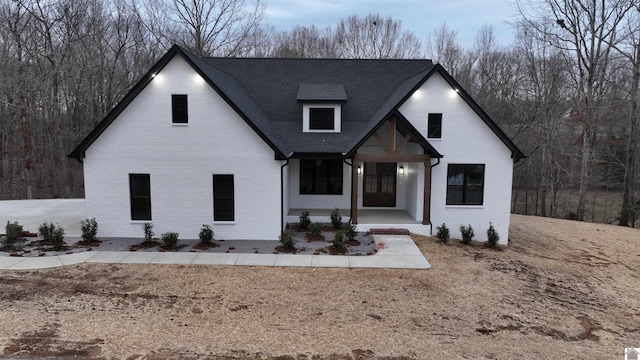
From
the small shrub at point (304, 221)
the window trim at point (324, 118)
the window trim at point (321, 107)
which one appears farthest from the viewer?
the window trim at point (324, 118)

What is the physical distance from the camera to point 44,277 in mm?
9812

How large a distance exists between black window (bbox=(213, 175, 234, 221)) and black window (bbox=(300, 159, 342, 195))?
455 centimetres

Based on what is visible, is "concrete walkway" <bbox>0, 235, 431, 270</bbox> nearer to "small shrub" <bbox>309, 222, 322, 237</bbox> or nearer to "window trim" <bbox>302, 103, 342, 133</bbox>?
"small shrub" <bbox>309, 222, 322, 237</bbox>

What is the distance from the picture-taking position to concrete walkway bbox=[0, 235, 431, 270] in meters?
11.0

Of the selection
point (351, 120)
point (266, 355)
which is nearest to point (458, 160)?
point (351, 120)

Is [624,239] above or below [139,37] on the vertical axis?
below

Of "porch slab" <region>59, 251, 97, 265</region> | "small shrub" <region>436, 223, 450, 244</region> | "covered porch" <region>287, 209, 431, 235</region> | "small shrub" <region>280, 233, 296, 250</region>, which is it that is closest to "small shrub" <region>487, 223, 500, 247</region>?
"small shrub" <region>436, 223, 450, 244</region>

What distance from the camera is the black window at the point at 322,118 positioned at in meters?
16.4

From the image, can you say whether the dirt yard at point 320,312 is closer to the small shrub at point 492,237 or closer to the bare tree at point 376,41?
the small shrub at point 492,237

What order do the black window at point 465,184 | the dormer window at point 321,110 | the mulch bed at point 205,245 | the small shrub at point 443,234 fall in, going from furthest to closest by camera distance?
the dormer window at point 321,110 → the black window at point 465,184 → the small shrub at point 443,234 → the mulch bed at point 205,245

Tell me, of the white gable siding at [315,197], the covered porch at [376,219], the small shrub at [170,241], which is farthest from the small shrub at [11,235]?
the white gable siding at [315,197]

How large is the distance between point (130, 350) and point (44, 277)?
5.07 meters

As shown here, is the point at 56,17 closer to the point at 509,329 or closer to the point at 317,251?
the point at 317,251

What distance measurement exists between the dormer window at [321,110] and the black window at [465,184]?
4.96 metres
